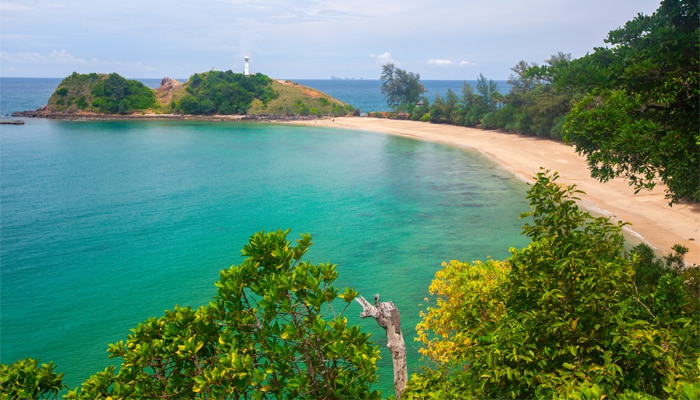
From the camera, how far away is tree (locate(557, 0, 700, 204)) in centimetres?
1278

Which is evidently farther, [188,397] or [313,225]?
[313,225]

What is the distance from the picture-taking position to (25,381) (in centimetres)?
717

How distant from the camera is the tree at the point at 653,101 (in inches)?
503

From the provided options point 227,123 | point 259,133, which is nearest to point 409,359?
point 259,133

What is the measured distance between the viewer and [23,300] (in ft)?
73.6

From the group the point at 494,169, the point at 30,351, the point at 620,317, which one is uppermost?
the point at 620,317

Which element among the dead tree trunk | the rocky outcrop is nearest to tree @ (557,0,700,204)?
the dead tree trunk

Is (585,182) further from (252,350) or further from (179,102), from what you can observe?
(179,102)

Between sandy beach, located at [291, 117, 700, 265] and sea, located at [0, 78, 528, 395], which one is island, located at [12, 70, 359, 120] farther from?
sea, located at [0, 78, 528, 395]

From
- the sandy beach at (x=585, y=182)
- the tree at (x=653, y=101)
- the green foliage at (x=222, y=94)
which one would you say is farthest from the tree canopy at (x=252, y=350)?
the green foliage at (x=222, y=94)

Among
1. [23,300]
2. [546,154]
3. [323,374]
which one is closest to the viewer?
[323,374]

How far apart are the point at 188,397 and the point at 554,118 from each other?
196 feet

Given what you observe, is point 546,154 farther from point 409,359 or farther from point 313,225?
point 409,359

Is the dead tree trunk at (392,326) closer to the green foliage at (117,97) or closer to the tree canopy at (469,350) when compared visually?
the tree canopy at (469,350)
